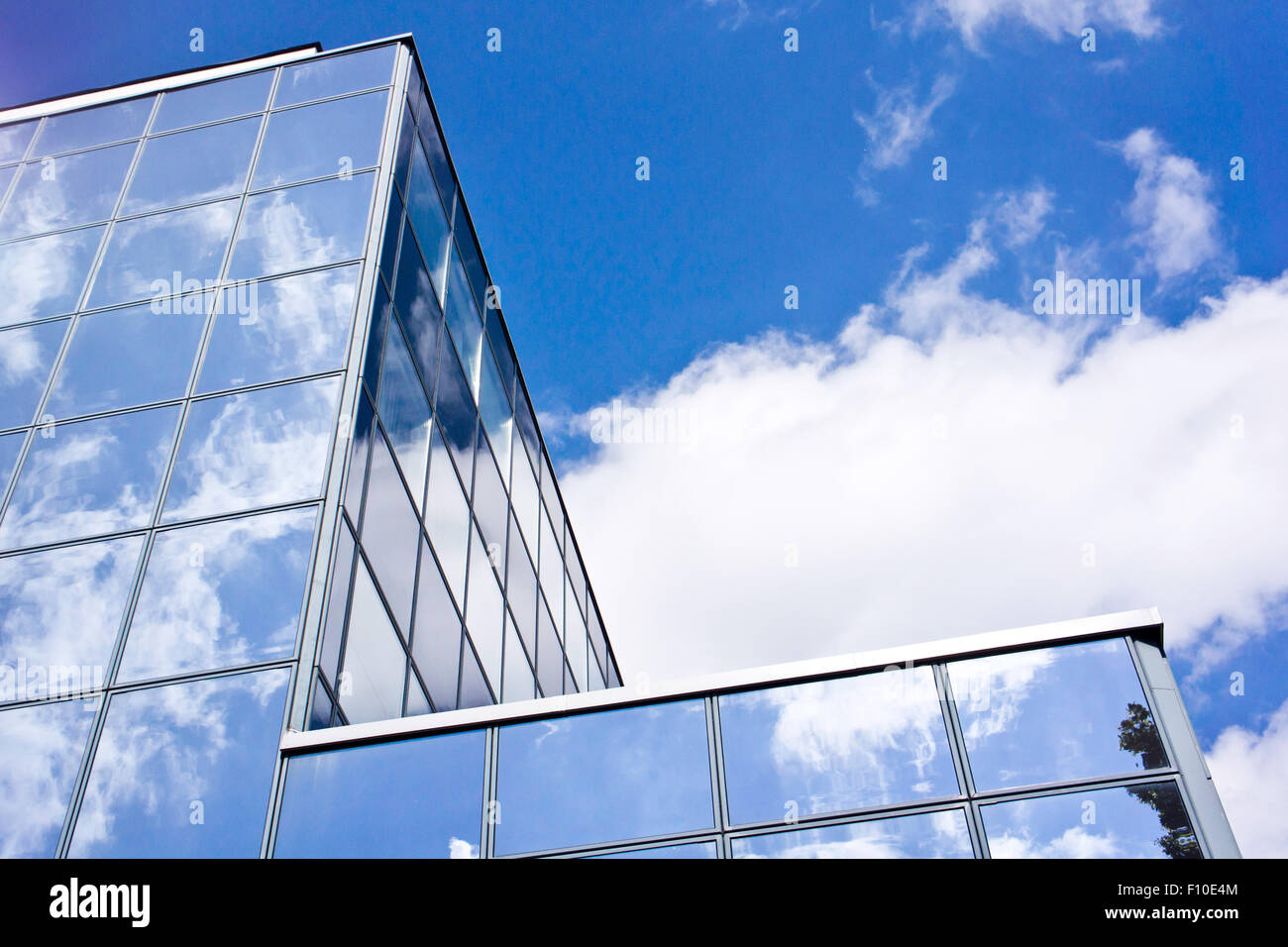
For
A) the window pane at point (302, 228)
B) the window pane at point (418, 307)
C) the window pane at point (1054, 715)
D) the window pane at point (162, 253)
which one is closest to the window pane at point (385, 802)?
the window pane at point (1054, 715)

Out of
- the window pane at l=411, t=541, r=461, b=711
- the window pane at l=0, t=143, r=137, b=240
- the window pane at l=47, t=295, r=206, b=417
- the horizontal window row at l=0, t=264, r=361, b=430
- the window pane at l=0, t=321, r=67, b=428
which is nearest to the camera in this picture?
the window pane at l=411, t=541, r=461, b=711

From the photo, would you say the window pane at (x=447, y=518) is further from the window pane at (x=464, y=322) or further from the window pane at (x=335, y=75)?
the window pane at (x=335, y=75)

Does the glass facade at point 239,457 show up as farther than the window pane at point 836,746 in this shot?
Yes

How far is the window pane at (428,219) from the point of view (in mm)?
16781

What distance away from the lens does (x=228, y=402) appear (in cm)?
1359

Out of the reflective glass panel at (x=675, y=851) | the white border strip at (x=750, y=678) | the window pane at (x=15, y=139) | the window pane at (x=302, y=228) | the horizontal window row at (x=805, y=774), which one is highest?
the window pane at (x=15, y=139)

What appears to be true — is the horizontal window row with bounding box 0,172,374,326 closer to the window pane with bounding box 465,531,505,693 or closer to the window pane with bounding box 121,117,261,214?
the window pane with bounding box 121,117,261,214

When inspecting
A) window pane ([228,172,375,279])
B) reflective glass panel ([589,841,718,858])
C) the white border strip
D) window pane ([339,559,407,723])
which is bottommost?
reflective glass panel ([589,841,718,858])

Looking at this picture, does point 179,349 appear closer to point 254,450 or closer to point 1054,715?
point 254,450

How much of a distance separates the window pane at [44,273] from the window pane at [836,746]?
12170mm

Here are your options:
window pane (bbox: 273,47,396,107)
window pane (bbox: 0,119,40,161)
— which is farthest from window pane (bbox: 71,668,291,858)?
window pane (bbox: 0,119,40,161)

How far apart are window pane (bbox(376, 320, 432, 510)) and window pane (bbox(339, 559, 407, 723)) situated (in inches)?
88.8

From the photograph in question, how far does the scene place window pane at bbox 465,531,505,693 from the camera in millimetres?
15773

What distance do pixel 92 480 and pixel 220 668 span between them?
3844 millimetres
